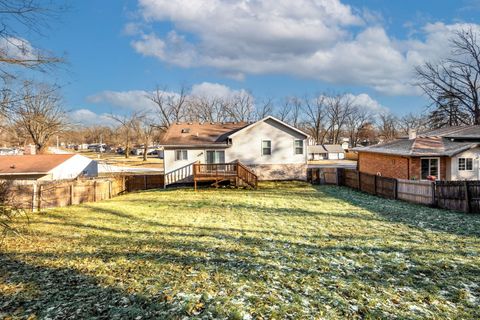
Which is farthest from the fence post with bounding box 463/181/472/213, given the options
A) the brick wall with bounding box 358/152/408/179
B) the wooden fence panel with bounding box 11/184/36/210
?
the wooden fence panel with bounding box 11/184/36/210

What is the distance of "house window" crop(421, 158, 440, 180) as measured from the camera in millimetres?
19781

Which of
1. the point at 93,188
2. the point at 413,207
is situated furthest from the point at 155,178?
the point at 413,207

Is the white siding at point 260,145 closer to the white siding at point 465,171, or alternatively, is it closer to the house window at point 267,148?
the house window at point 267,148

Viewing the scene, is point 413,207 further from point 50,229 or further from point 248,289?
point 50,229

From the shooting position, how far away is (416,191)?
14570 millimetres

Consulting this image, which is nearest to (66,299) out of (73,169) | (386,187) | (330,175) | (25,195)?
(25,195)

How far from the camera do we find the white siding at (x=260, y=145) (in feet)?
78.9

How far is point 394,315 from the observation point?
4520 mm

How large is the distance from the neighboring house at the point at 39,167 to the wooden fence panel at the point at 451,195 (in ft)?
72.6

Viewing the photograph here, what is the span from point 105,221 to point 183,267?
639cm

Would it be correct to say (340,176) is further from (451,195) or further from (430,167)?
(451,195)

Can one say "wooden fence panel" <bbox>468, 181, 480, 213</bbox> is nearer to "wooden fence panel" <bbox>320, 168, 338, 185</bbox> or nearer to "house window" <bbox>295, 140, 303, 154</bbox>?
"wooden fence panel" <bbox>320, 168, 338, 185</bbox>

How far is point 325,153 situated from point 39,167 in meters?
56.7

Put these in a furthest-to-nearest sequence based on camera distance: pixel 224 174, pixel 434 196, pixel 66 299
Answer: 1. pixel 224 174
2. pixel 434 196
3. pixel 66 299
